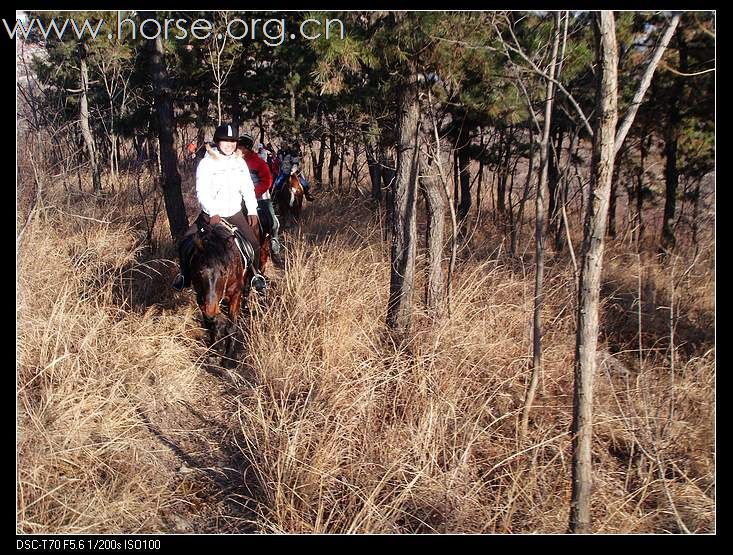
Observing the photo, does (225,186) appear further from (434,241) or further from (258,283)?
(434,241)

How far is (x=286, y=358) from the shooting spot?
15.7 feet

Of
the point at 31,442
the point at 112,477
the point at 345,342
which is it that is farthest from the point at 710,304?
the point at 31,442

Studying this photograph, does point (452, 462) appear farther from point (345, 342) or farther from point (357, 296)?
point (357, 296)

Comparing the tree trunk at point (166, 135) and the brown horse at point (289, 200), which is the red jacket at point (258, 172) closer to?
the tree trunk at point (166, 135)

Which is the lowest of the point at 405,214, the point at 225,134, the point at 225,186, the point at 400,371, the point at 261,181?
the point at 400,371

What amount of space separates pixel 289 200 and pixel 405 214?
7383 millimetres

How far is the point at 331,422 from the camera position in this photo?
369 centimetres

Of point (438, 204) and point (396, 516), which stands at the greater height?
point (438, 204)

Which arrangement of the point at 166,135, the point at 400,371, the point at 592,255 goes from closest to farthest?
the point at 592,255, the point at 400,371, the point at 166,135

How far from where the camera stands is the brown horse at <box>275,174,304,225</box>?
12.3m

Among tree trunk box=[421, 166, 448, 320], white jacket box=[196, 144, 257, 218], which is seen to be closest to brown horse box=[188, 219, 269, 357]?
white jacket box=[196, 144, 257, 218]

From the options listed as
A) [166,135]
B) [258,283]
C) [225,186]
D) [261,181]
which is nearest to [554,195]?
[258,283]

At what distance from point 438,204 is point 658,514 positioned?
3.21 metres

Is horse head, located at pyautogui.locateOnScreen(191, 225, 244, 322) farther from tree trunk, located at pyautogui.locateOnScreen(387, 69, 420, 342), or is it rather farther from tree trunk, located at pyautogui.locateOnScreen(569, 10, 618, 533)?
tree trunk, located at pyautogui.locateOnScreen(569, 10, 618, 533)
